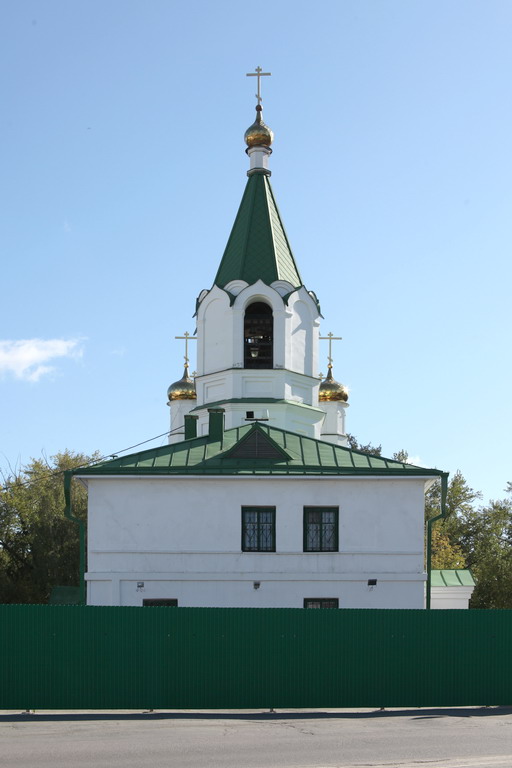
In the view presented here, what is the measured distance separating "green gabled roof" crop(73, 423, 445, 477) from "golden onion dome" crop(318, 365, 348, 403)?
17.9 metres

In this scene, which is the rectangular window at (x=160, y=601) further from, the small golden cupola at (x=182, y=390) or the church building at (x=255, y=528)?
the small golden cupola at (x=182, y=390)

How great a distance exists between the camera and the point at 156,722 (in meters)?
14.7

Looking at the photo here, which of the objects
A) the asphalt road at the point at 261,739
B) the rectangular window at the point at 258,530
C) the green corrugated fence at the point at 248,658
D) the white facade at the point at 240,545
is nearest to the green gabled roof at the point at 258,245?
the white facade at the point at 240,545

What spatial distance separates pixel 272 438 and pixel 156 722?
9923mm

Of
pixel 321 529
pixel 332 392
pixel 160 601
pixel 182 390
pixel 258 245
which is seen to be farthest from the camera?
pixel 332 392

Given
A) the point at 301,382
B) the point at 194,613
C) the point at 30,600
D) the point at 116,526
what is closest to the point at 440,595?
the point at 301,382

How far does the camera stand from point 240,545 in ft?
71.3

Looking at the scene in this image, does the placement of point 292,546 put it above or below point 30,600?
above

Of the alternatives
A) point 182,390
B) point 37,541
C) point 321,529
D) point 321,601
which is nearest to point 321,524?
point 321,529

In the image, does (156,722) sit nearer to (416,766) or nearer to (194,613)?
(194,613)

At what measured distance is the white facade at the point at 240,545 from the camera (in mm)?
21562

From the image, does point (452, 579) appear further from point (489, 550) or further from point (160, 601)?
point (489, 550)

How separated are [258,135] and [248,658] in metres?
19.6

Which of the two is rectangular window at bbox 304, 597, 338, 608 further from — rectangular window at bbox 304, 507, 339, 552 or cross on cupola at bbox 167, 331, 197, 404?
cross on cupola at bbox 167, 331, 197, 404
